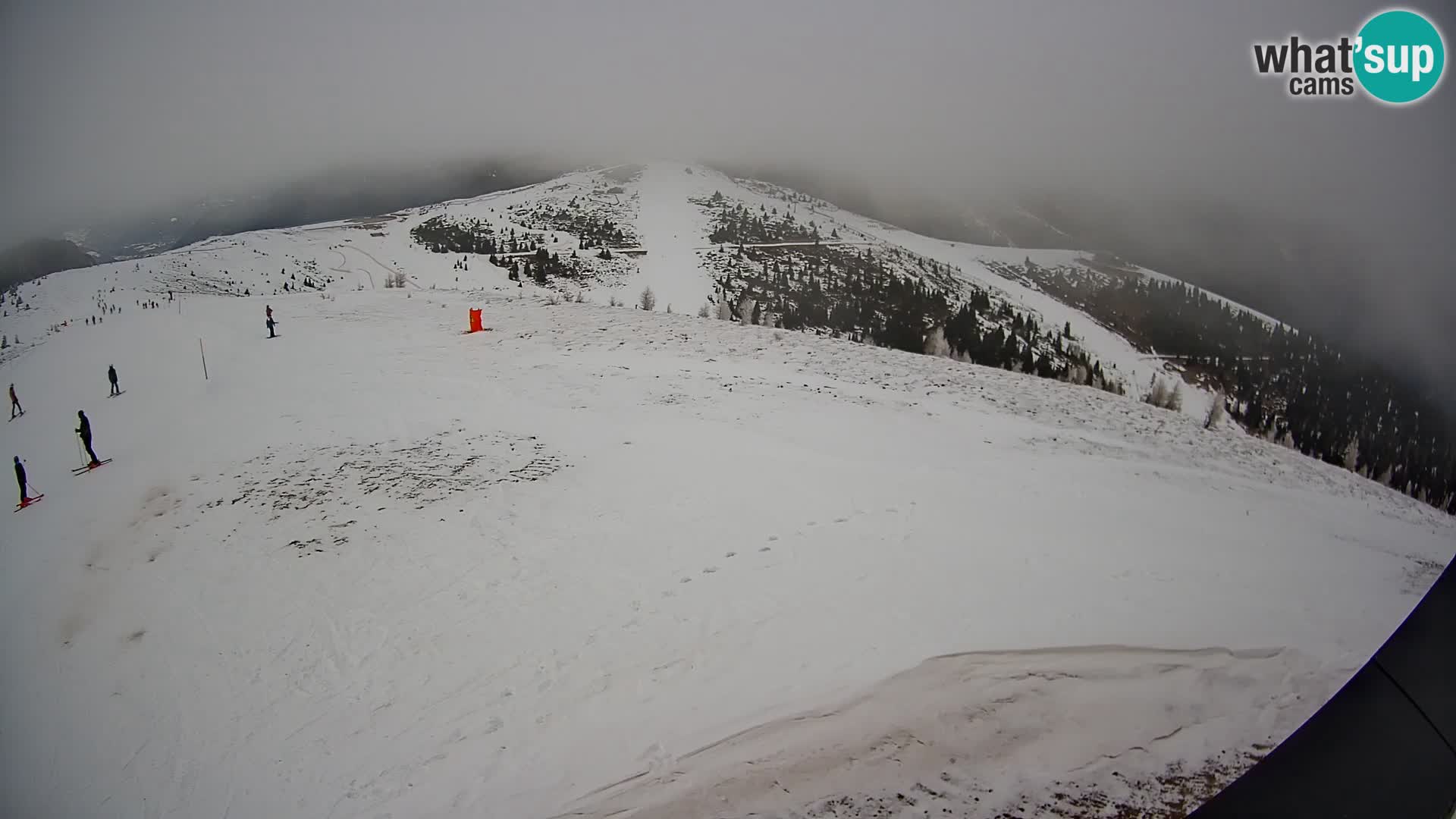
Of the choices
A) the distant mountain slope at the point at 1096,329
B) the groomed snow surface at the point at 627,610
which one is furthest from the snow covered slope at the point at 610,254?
the groomed snow surface at the point at 627,610

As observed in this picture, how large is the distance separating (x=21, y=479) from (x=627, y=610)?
9.26 feet

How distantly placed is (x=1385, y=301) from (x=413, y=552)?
547 centimetres

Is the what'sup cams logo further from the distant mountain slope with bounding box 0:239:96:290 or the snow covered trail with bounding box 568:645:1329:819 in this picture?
the distant mountain slope with bounding box 0:239:96:290

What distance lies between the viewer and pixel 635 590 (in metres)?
4.11

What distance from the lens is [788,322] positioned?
20.5m

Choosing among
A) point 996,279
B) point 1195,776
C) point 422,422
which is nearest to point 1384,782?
point 1195,776

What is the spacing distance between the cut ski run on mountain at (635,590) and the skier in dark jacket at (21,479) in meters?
0.02

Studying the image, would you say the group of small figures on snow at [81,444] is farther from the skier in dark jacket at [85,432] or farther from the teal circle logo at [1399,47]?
the teal circle logo at [1399,47]

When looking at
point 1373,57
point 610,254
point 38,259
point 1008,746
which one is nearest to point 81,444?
point 38,259

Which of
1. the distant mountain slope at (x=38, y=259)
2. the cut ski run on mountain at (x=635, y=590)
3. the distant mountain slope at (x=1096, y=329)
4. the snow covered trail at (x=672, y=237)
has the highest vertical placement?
the snow covered trail at (x=672, y=237)

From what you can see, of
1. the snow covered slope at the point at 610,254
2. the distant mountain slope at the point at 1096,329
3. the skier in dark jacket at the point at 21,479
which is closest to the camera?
the skier in dark jacket at the point at 21,479

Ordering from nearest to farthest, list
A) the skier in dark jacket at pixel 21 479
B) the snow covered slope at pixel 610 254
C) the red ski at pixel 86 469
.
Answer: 1. the skier in dark jacket at pixel 21 479
2. the red ski at pixel 86 469
3. the snow covered slope at pixel 610 254

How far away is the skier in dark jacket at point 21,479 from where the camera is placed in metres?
1.50

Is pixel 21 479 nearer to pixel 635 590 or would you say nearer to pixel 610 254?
pixel 635 590
